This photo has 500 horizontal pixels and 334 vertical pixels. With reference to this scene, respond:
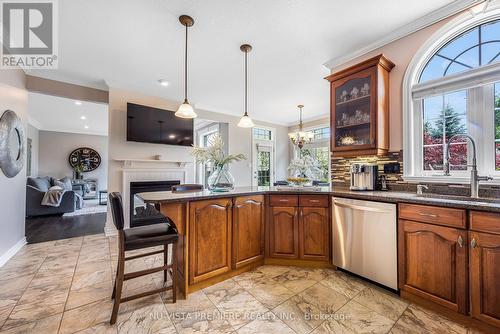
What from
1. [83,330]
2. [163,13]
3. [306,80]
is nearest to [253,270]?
[83,330]

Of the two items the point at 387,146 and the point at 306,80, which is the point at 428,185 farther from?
the point at 306,80

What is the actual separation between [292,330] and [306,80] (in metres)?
3.52

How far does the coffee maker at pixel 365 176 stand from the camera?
2500 millimetres

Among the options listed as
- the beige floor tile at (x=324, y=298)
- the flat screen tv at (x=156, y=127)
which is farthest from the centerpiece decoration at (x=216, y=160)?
the flat screen tv at (x=156, y=127)

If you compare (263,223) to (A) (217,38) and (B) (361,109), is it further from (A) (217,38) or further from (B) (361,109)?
(A) (217,38)

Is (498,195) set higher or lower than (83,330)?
higher

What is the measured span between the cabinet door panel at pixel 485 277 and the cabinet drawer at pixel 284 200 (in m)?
1.43

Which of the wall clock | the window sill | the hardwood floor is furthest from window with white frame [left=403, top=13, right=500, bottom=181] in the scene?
the wall clock

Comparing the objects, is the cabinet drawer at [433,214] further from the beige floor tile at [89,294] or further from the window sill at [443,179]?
the beige floor tile at [89,294]

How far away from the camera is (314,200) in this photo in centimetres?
246

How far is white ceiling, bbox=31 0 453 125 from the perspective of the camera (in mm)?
2070

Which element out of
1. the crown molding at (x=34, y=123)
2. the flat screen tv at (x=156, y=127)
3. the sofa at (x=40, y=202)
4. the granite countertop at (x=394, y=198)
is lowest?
the sofa at (x=40, y=202)

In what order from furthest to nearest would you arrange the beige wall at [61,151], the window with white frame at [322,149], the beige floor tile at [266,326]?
the beige wall at [61,151] < the window with white frame at [322,149] < the beige floor tile at [266,326]

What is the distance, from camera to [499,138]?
189 cm
